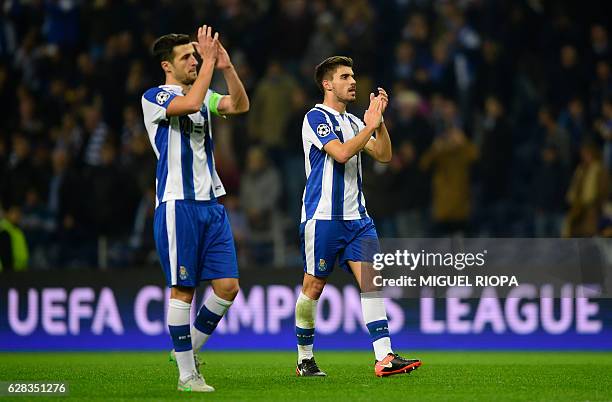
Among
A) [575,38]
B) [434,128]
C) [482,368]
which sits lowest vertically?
[482,368]

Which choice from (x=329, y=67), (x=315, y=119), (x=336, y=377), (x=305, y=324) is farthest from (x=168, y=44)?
(x=336, y=377)

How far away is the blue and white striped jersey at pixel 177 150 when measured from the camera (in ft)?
26.7

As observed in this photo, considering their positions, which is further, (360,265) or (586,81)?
(586,81)

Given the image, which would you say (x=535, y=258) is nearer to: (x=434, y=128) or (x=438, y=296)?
(x=438, y=296)

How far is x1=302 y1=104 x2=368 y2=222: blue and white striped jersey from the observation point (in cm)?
910

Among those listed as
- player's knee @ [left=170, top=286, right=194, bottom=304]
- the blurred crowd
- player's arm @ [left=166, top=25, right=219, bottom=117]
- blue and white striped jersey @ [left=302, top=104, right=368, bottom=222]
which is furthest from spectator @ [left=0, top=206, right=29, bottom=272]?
player's arm @ [left=166, top=25, right=219, bottom=117]

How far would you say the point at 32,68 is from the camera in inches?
744

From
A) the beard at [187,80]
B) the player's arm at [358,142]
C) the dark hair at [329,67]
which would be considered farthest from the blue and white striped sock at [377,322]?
the beard at [187,80]

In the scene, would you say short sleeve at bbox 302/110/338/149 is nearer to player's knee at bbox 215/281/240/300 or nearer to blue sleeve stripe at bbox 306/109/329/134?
blue sleeve stripe at bbox 306/109/329/134

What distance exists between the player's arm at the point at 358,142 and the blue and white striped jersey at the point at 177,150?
3.61ft

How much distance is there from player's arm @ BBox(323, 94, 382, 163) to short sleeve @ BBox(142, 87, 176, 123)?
140 cm

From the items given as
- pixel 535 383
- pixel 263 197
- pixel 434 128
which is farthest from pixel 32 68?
pixel 535 383

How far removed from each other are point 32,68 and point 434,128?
662 cm

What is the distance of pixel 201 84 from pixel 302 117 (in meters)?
8.53
